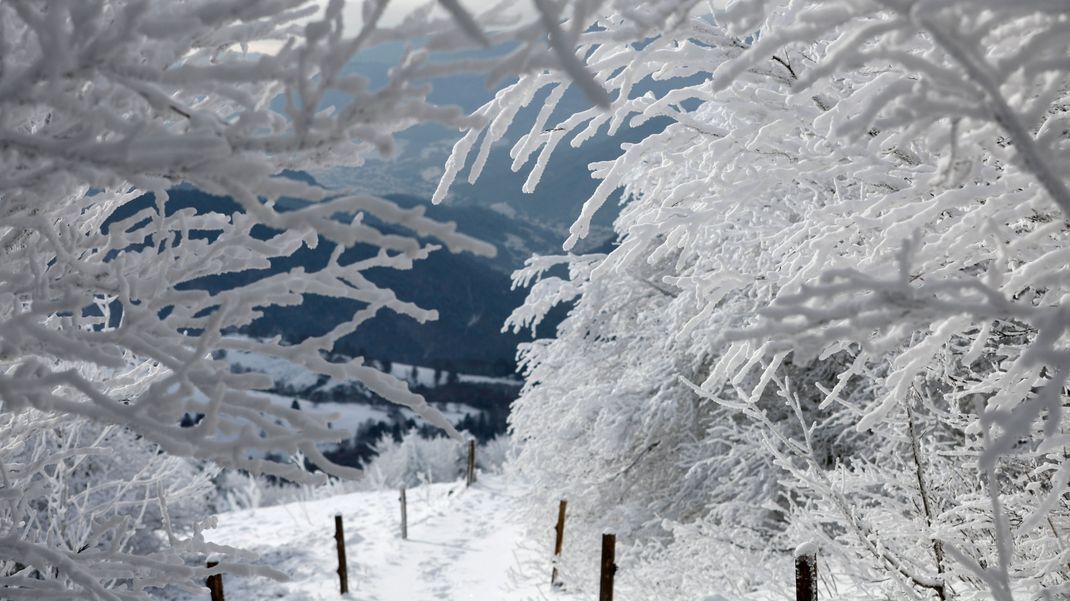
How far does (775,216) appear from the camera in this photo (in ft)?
10.5

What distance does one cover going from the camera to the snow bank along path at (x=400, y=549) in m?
10.9

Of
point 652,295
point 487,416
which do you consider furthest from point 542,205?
point 652,295

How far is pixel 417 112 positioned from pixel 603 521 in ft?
32.4

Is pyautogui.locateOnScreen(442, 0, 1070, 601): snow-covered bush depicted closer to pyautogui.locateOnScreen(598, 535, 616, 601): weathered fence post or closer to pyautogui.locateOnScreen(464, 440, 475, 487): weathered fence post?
pyautogui.locateOnScreen(598, 535, 616, 601): weathered fence post

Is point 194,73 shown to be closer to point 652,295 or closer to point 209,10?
point 209,10

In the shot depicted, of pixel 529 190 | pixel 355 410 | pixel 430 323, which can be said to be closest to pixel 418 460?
pixel 529 190

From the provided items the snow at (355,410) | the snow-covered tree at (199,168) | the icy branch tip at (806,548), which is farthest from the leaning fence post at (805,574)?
the snow at (355,410)

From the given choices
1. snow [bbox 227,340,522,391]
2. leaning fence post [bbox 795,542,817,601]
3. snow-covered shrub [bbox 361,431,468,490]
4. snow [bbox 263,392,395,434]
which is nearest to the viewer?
leaning fence post [bbox 795,542,817,601]

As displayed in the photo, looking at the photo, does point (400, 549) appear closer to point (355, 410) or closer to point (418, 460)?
point (418, 460)

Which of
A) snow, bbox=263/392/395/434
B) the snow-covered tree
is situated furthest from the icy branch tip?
snow, bbox=263/392/395/434

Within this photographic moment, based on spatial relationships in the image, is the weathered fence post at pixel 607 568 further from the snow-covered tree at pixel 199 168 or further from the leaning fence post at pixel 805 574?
the snow-covered tree at pixel 199 168

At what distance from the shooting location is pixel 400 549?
13.3m

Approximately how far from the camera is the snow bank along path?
10922mm

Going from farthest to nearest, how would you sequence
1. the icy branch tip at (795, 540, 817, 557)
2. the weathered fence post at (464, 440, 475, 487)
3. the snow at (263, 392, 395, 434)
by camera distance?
1. the snow at (263, 392, 395, 434)
2. the weathered fence post at (464, 440, 475, 487)
3. the icy branch tip at (795, 540, 817, 557)
